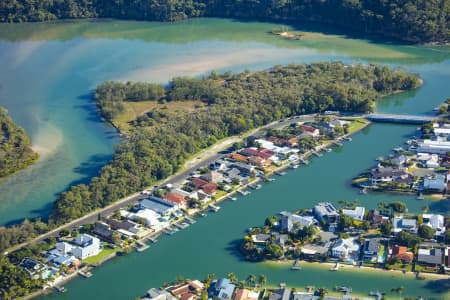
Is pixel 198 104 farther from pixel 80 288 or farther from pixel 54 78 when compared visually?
pixel 80 288

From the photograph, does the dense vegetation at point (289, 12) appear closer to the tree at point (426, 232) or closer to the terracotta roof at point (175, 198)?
the tree at point (426, 232)

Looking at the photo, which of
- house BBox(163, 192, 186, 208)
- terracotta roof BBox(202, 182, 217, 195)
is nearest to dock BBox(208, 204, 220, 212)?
terracotta roof BBox(202, 182, 217, 195)

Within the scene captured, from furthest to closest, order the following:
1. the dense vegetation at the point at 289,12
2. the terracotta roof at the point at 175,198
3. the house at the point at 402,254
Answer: the dense vegetation at the point at 289,12 → the terracotta roof at the point at 175,198 → the house at the point at 402,254

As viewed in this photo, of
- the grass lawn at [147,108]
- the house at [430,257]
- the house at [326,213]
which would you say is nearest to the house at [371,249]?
the house at [430,257]

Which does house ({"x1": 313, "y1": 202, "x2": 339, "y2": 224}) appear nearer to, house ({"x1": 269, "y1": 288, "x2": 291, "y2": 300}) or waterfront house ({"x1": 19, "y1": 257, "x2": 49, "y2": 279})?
house ({"x1": 269, "y1": 288, "x2": 291, "y2": 300})

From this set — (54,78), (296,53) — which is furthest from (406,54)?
(54,78)

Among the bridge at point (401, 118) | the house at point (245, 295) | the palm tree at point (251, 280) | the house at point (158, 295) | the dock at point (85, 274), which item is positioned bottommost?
the dock at point (85, 274)

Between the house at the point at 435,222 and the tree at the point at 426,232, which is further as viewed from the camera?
the house at the point at 435,222

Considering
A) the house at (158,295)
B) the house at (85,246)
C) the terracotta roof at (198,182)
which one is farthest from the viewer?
the terracotta roof at (198,182)
